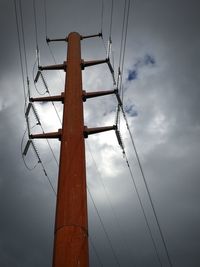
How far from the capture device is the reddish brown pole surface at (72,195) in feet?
28.1

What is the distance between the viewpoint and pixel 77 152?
34.8 feet

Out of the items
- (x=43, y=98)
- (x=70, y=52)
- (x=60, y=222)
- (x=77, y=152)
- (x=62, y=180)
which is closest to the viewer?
(x=60, y=222)

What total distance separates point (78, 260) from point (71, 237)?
64 centimetres

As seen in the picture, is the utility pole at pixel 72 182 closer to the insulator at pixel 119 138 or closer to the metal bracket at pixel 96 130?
the metal bracket at pixel 96 130

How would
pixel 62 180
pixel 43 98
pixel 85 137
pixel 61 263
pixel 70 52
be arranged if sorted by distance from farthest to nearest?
1. pixel 70 52
2. pixel 43 98
3. pixel 85 137
4. pixel 62 180
5. pixel 61 263

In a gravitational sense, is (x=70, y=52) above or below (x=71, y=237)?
above

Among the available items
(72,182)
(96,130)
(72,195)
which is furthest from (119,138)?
(72,195)

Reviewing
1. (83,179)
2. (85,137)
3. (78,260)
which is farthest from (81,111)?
(78,260)

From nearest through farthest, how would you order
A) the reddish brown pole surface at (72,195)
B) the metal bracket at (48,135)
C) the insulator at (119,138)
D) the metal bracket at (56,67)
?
the reddish brown pole surface at (72,195), the metal bracket at (48,135), the insulator at (119,138), the metal bracket at (56,67)

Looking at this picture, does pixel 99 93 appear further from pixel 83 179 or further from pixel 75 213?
pixel 75 213

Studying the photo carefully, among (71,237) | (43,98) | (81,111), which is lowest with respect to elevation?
(71,237)

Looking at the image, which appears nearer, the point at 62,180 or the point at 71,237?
the point at 71,237

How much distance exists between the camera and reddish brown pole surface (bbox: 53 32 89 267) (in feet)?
28.1

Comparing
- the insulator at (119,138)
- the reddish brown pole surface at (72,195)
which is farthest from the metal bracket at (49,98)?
the insulator at (119,138)
